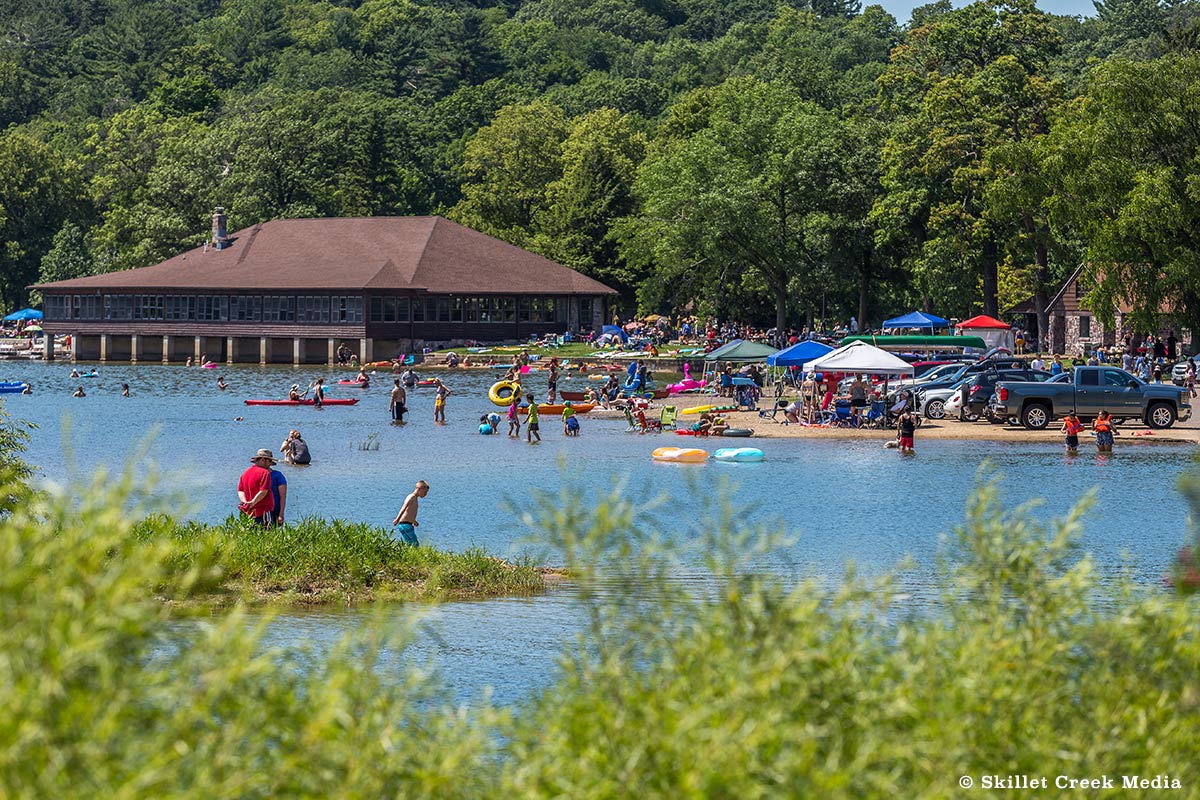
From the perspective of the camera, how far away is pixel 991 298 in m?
87.9

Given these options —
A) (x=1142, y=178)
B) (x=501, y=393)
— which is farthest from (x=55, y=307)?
(x=1142, y=178)

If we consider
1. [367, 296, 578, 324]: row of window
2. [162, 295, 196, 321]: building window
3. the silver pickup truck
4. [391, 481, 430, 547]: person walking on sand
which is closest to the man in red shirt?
[391, 481, 430, 547]: person walking on sand

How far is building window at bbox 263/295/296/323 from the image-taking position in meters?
106

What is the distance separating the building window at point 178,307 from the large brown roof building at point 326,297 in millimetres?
87

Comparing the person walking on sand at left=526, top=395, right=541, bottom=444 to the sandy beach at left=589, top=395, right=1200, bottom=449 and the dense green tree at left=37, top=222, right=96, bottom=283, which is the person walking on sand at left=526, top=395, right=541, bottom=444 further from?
the dense green tree at left=37, top=222, right=96, bottom=283

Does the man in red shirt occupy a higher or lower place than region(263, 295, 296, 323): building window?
lower

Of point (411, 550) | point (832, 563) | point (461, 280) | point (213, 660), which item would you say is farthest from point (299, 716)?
point (461, 280)

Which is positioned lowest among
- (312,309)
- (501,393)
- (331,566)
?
(331,566)

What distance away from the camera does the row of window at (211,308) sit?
4158 inches

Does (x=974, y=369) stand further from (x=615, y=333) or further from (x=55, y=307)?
(x=55, y=307)

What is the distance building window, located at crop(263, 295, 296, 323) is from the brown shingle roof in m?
0.82

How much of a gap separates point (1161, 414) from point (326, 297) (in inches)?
2523

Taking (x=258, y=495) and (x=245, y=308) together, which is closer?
(x=258, y=495)

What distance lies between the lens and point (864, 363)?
5225 centimetres
